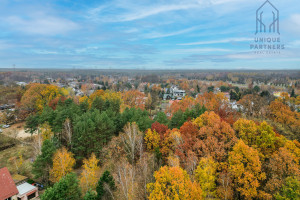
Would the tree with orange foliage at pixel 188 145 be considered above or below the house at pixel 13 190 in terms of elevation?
above

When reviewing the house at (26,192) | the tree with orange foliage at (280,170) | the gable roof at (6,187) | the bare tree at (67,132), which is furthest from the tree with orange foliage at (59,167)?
the tree with orange foliage at (280,170)

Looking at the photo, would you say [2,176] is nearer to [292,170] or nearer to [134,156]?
[134,156]

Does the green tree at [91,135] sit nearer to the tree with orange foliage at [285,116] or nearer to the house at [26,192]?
the house at [26,192]

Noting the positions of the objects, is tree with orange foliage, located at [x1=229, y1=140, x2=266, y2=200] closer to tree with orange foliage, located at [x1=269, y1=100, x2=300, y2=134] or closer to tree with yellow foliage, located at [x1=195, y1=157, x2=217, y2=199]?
tree with yellow foliage, located at [x1=195, y1=157, x2=217, y2=199]

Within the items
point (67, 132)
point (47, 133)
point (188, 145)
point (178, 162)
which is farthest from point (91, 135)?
point (178, 162)

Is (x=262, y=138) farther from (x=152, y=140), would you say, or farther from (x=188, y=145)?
(x=152, y=140)

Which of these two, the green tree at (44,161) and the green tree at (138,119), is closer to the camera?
the green tree at (44,161)

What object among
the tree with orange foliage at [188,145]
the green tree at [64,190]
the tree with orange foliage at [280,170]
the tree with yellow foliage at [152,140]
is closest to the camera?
the tree with orange foliage at [280,170]

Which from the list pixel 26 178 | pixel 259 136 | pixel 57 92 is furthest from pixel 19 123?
pixel 259 136

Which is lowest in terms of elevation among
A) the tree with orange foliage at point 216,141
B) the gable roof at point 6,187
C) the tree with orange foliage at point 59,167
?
the gable roof at point 6,187
